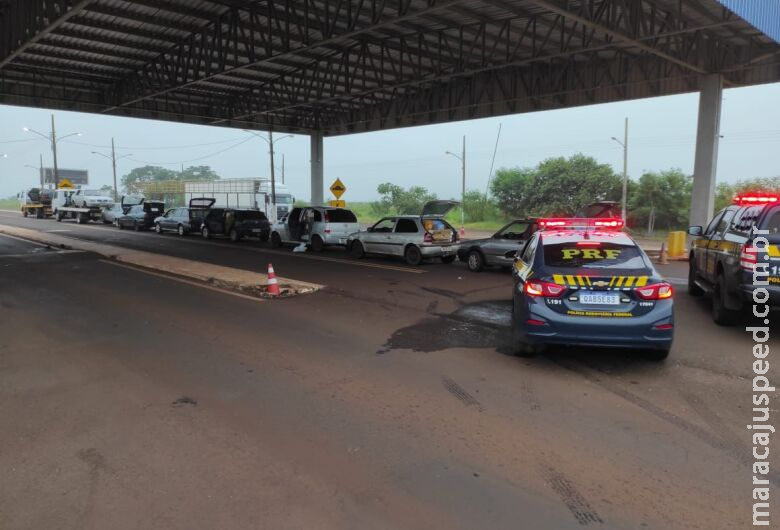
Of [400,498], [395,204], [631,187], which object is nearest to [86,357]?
[400,498]

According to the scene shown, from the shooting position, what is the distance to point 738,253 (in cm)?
769

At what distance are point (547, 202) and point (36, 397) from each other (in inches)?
1738

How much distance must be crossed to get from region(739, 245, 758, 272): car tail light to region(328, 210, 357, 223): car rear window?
564 inches

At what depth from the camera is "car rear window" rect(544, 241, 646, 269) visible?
20.3ft

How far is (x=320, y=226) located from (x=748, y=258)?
1460cm

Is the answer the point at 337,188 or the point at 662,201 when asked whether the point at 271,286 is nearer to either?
the point at 337,188

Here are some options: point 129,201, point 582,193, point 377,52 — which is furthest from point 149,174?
point 377,52

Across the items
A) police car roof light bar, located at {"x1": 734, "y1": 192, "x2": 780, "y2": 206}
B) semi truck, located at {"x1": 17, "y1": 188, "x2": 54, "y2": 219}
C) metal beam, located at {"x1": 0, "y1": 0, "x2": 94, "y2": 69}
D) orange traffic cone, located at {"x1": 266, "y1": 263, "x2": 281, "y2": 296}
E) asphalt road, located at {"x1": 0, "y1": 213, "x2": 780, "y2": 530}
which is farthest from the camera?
semi truck, located at {"x1": 17, "y1": 188, "x2": 54, "y2": 219}

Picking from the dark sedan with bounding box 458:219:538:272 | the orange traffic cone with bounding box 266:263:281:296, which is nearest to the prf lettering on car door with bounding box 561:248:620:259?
the orange traffic cone with bounding box 266:263:281:296

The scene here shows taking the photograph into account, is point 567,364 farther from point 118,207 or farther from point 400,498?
point 118,207

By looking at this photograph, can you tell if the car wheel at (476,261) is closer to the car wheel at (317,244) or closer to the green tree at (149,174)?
the car wheel at (317,244)

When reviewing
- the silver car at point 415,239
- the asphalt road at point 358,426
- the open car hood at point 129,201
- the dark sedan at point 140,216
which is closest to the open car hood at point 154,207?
the dark sedan at point 140,216

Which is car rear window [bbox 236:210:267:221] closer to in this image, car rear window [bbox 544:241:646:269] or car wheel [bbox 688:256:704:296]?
car wheel [bbox 688:256:704:296]

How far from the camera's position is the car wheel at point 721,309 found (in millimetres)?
8211
